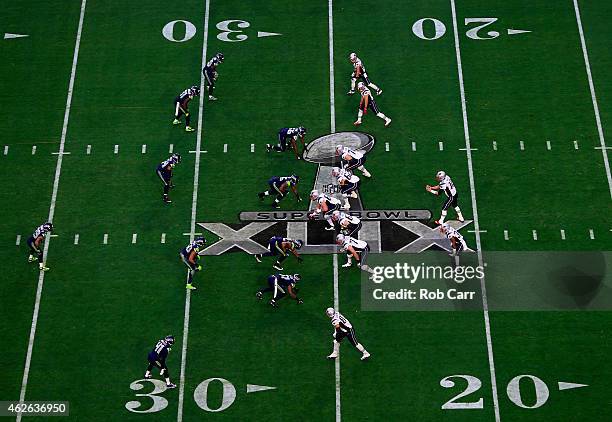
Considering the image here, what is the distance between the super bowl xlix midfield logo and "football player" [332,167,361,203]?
0.43 meters

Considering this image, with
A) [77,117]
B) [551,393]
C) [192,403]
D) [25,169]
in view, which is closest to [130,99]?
[77,117]

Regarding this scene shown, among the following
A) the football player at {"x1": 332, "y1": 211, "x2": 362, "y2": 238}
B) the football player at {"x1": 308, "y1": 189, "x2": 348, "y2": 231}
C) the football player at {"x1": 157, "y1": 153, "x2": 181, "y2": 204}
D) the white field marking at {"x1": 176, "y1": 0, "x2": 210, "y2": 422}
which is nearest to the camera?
the white field marking at {"x1": 176, "y1": 0, "x2": 210, "y2": 422}

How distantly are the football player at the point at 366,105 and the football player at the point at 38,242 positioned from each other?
880 cm

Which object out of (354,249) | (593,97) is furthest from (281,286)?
(593,97)

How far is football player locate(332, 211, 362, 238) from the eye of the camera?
2566 centimetres

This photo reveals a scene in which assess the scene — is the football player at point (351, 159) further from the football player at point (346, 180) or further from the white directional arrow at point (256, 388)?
the white directional arrow at point (256, 388)

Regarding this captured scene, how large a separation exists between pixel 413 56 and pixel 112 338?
40.0 ft

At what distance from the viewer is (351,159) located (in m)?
27.4

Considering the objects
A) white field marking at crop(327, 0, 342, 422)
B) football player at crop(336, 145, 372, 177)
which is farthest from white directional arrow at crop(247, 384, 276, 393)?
football player at crop(336, 145, 372, 177)

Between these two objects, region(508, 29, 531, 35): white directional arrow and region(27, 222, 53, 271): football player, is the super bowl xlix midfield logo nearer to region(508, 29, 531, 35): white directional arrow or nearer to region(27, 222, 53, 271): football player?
region(27, 222, 53, 271): football player

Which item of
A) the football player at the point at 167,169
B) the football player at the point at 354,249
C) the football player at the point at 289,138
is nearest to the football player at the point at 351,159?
the football player at the point at 289,138

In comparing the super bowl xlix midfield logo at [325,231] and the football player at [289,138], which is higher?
the football player at [289,138]

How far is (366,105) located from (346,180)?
2910 millimetres

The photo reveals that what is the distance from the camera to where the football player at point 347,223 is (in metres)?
25.7
